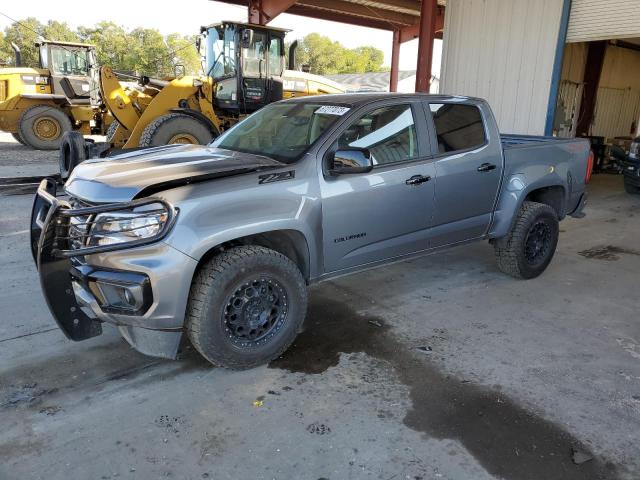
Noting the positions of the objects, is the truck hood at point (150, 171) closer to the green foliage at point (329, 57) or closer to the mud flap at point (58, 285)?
the mud flap at point (58, 285)

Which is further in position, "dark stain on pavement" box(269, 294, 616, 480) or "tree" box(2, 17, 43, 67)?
"tree" box(2, 17, 43, 67)

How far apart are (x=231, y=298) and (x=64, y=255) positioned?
983 mm

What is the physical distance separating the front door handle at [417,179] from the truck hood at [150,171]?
1.08 meters

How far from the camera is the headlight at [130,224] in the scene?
297 centimetres

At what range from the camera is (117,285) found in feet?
9.71

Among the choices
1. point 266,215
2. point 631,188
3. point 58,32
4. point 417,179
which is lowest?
point 631,188

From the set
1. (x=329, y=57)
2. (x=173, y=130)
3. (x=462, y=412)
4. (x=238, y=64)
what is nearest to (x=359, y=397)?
(x=462, y=412)

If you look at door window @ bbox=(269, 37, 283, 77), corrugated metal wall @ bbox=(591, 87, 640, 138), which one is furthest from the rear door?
corrugated metal wall @ bbox=(591, 87, 640, 138)

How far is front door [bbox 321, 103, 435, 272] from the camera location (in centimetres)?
375

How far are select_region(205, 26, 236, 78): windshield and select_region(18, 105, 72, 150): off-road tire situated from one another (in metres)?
5.55

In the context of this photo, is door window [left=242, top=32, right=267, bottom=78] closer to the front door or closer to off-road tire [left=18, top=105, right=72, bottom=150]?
off-road tire [left=18, top=105, right=72, bottom=150]

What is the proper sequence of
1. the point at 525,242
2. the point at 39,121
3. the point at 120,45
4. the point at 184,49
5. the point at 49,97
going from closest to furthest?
1. the point at 525,242
2. the point at 39,121
3. the point at 49,97
4. the point at 120,45
5. the point at 184,49

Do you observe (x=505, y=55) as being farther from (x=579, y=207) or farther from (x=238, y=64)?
(x=579, y=207)

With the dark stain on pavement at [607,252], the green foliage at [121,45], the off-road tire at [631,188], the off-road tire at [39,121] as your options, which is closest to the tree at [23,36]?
the green foliage at [121,45]
